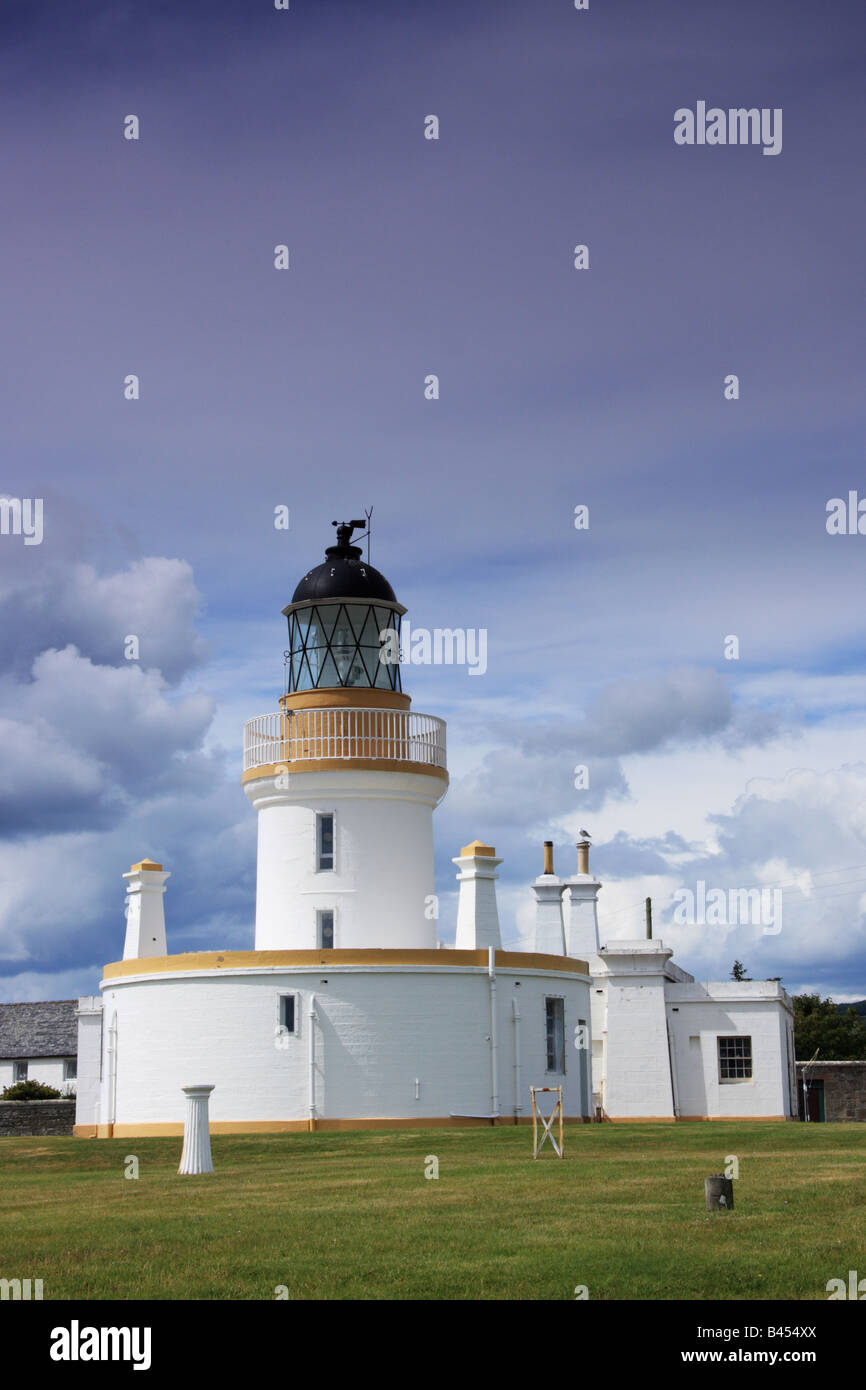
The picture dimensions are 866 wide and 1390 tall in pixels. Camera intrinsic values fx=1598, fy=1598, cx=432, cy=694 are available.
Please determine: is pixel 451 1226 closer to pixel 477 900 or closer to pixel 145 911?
pixel 477 900

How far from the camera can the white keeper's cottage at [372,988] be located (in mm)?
33406

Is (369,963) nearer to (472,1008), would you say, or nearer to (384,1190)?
(472,1008)

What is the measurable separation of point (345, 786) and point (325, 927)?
3.26 metres

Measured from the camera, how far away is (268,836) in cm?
3756

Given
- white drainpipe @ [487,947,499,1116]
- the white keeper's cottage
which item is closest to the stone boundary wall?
the white keeper's cottage

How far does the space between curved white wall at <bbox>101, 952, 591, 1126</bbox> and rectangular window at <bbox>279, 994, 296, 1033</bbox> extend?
121 millimetres

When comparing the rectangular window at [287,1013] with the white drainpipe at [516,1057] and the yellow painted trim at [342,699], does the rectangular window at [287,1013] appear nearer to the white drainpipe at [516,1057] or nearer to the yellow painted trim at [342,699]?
the white drainpipe at [516,1057]

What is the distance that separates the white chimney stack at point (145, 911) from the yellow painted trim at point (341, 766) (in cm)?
439

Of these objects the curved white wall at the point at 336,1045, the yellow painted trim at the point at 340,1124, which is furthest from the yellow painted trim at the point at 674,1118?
the yellow painted trim at the point at 340,1124

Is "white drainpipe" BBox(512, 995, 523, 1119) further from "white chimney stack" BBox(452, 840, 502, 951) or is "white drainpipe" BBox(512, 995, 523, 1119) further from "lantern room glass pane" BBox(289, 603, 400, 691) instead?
"lantern room glass pane" BBox(289, 603, 400, 691)

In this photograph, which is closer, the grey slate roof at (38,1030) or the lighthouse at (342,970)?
the lighthouse at (342,970)
